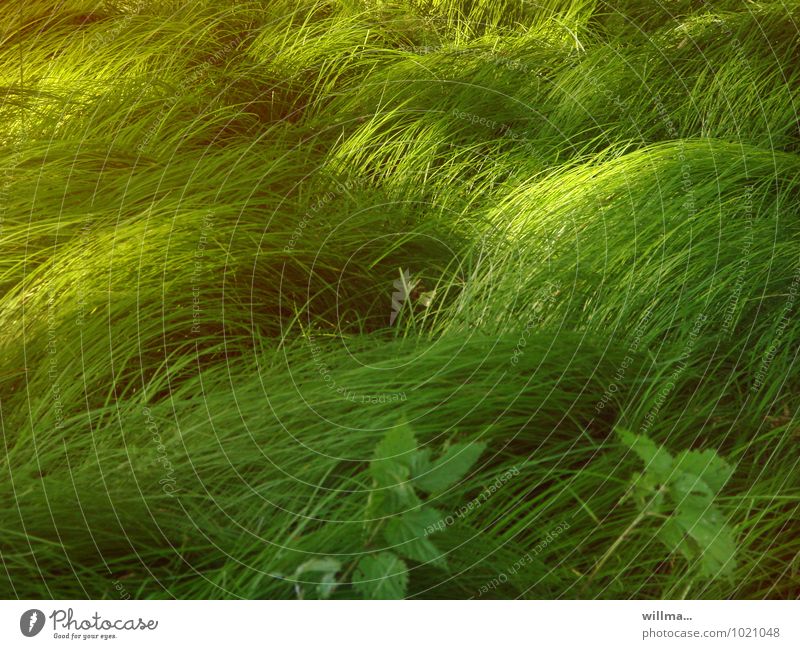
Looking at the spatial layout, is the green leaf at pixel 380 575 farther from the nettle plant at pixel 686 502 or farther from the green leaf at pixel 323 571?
the nettle plant at pixel 686 502

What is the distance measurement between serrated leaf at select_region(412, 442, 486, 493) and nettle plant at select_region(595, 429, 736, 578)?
0.27m

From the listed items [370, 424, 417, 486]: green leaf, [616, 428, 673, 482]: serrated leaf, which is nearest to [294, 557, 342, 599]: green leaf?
[370, 424, 417, 486]: green leaf

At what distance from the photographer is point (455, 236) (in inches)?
63.9

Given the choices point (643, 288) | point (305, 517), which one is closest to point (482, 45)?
point (643, 288)

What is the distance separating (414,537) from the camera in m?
1.28

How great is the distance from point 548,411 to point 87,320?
871 mm

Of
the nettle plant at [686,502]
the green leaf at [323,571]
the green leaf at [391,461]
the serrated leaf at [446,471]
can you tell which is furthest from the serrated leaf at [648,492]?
the green leaf at [323,571]

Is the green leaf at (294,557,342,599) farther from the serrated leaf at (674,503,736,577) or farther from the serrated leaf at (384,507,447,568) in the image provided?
the serrated leaf at (674,503,736,577)

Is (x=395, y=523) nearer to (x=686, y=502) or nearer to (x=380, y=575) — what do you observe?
(x=380, y=575)

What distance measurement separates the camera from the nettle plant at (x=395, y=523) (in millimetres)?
1270

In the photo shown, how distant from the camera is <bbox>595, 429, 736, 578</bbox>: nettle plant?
4.26ft

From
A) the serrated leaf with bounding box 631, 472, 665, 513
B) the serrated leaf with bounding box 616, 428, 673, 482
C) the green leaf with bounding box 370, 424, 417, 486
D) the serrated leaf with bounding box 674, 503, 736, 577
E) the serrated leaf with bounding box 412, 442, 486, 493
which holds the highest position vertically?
the green leaf with bounding box 370, 424, 417, 486

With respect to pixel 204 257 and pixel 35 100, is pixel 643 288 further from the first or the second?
pixel 35 100

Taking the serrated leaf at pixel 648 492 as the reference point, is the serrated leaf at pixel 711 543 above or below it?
below
